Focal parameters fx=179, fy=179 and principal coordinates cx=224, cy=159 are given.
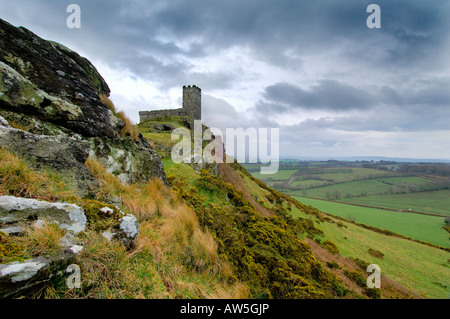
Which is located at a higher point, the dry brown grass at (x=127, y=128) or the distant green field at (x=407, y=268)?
the dry brown grass at (x=127, y=128)

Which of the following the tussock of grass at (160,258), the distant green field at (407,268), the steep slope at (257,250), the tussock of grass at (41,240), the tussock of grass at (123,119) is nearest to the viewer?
the tussock of grass at (41,240)

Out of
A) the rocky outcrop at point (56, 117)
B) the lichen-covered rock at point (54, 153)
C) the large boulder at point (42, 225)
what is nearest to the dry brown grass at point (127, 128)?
the rocky outcrop at point (56, 117)

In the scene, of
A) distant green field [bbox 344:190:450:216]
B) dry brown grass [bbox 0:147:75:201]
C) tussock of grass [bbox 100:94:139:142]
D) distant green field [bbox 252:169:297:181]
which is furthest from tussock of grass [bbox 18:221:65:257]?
distant green field [bbox 252:169:297:181]

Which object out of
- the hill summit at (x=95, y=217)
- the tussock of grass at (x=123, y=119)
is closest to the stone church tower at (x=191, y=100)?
the hill summit at (x=95, y=217)

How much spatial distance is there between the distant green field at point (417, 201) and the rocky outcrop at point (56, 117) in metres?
92.2

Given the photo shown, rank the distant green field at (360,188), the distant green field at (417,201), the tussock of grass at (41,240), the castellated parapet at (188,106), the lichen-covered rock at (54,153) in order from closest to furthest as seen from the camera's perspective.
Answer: the tussock of grass at (41,240) < the lichen-covered rock at (54,153) < the castellated parapet at (188,106) < the distant green field at (417,201) < the distant green field at (360,188)

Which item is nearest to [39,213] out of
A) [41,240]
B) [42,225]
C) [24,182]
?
[42,225]

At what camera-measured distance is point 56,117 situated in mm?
5168

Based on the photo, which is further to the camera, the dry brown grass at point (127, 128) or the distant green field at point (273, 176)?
the distant green field at point (273, 176)

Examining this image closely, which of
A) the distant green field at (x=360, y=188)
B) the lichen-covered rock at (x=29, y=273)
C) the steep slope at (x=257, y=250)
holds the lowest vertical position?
the distant green field at (x=360, y=188)

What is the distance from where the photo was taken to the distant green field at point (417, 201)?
67250 millimetres

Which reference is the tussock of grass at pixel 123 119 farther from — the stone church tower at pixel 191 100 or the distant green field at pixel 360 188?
the distant green field at pixel 360 188
